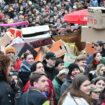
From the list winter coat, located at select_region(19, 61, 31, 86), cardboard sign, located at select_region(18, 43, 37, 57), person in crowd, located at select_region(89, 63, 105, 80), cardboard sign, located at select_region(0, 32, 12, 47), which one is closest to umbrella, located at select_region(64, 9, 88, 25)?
cardboard sign, located at select_region(0, 32, 12, 47)

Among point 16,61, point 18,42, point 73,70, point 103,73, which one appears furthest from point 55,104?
point 18,42

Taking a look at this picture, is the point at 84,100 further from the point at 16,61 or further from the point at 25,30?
the point at 25,30

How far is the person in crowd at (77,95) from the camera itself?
6777mm

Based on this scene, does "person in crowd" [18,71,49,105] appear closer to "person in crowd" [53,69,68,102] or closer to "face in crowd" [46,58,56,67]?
"person in crowd" [53,69,68,102]

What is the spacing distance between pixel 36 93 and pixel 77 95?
0.65 metres

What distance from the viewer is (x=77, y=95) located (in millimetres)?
6844

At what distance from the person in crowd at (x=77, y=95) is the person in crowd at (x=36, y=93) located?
402 millimetres

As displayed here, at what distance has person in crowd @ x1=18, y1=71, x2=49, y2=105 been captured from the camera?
7242 millimetres

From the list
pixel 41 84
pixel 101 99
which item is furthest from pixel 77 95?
pixel 101 99

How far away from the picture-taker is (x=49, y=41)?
14.0 metres

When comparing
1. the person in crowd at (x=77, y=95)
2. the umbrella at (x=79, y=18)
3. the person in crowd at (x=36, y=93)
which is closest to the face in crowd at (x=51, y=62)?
the person in crowd at (x=36, y=93)

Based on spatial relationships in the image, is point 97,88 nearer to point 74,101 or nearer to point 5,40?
point 74,101

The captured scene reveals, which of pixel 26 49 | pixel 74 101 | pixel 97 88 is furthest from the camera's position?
pixel 26 49

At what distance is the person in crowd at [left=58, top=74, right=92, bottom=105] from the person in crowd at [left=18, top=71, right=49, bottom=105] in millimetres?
402
